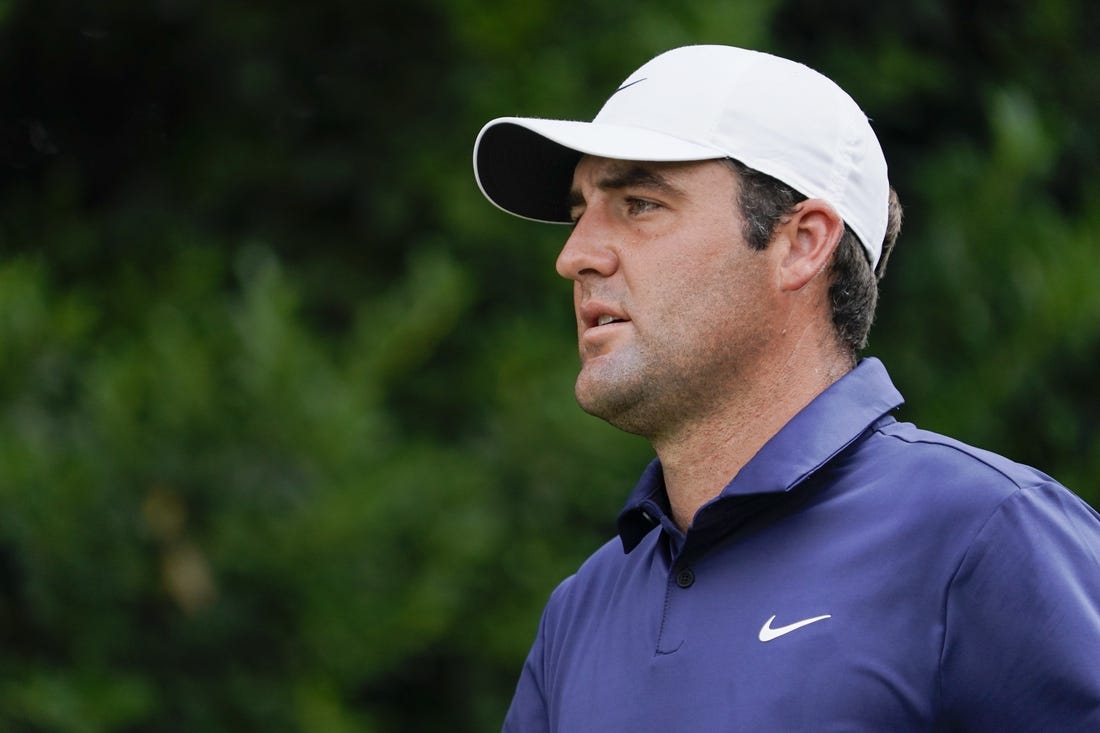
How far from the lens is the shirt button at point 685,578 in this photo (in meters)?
1.92

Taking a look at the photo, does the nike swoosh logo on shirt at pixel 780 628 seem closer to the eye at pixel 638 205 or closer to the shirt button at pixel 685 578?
the shirt button at pixel 685 578

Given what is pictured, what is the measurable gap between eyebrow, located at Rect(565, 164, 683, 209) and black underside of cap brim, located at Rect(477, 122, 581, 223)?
20cm

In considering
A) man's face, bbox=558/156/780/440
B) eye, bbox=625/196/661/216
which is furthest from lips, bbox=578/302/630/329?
eye, bbox=625/196/661/216

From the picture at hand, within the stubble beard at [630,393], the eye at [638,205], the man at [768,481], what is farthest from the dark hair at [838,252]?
the stubble beard at [630,393]

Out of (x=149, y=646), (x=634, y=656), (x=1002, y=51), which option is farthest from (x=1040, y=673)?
(x=1002, y=51)

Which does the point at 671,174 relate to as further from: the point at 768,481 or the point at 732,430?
the point at 768,481

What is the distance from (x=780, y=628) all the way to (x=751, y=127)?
0.69 metres

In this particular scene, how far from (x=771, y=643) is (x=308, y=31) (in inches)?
242

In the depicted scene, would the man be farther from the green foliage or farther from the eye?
the green foliage

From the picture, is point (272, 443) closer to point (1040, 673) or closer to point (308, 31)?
point (308, 31)

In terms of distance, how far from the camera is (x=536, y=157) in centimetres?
243

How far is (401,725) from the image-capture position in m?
6.66

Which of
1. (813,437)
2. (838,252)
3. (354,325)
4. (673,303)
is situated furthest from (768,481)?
(354,325)

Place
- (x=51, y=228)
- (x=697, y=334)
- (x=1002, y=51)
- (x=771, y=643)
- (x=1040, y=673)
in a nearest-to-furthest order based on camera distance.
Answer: (x=1040, y=673), (x=771, y=643), (x=697, y=334), (x=51, y=228), (x=1002, y=51)
